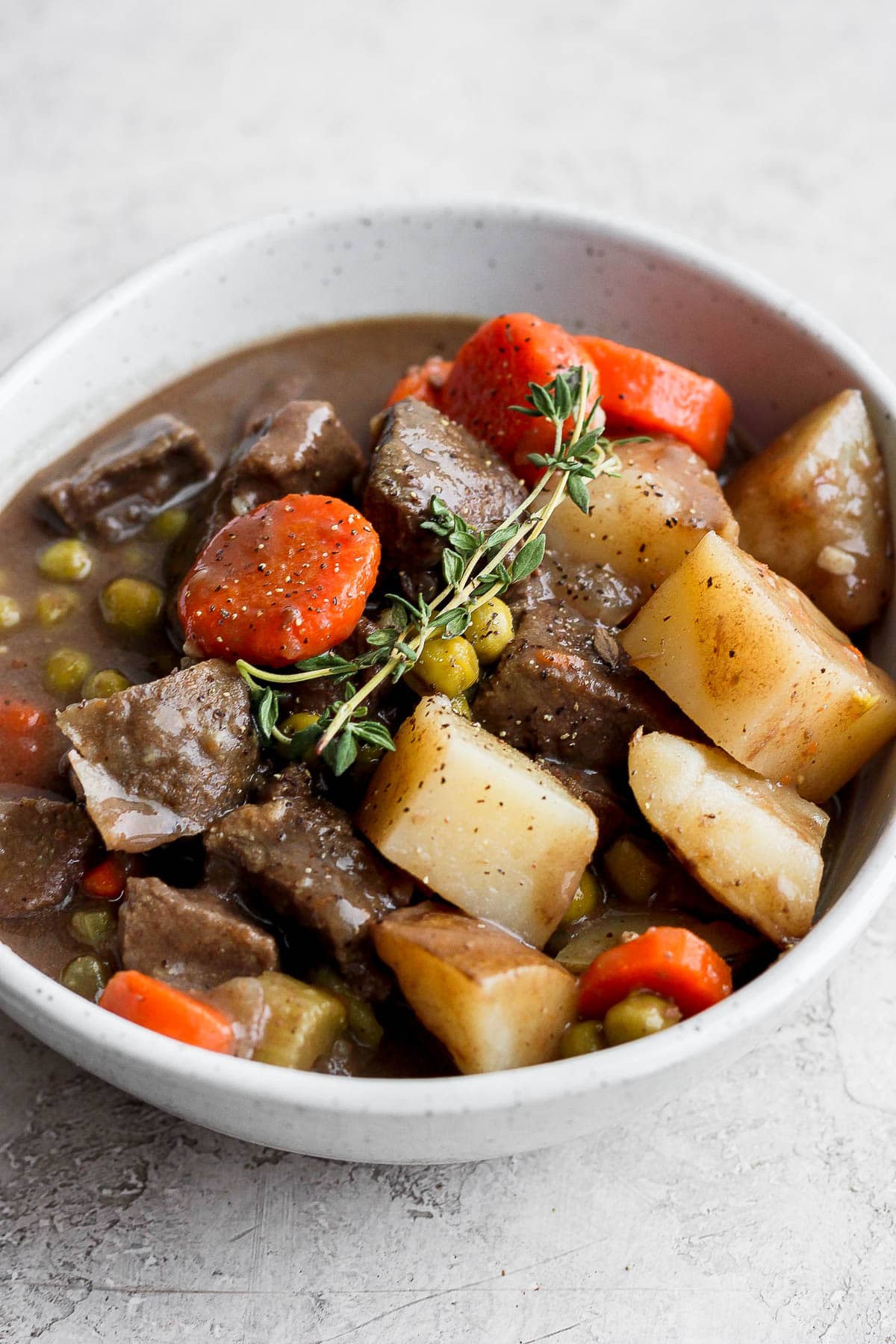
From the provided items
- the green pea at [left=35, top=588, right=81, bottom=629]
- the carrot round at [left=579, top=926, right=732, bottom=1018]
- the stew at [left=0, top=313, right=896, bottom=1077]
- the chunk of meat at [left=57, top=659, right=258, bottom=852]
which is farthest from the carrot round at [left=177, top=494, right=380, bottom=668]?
the carrot round at [left=579, top=926, right=732, bottom=1018]

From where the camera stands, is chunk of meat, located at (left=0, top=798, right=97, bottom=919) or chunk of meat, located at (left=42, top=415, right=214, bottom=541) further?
chunk of meat, located at (left=42, top=415, right=214, bottom=541)

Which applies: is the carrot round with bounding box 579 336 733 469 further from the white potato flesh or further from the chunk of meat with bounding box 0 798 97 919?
the chunk of meat with bounding box 0 798 97 919

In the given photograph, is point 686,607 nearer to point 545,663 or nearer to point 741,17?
point 545,663

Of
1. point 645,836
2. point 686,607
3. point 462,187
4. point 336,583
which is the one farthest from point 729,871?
point 462,187

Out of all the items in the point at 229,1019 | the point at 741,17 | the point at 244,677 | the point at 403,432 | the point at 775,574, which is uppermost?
the point at 741,17

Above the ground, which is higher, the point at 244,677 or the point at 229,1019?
the point at 244,677

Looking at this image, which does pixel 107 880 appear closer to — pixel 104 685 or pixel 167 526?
pixel 104 685
